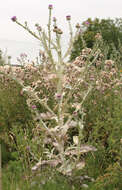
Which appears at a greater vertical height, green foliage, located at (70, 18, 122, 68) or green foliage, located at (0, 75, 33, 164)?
green foliage, located at (70, 18, 122, 68)

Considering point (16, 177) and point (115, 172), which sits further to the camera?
point (16, 177)

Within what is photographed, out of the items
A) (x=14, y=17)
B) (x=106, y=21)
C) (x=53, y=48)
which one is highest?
(x=106, y=21)

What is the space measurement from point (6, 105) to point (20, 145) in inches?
68.7

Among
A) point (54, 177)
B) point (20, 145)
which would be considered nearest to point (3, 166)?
point (20, 145)

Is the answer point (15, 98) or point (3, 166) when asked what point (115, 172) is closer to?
point (3, 166)

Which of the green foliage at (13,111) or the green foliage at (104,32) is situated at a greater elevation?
the green foliage at (104,32)

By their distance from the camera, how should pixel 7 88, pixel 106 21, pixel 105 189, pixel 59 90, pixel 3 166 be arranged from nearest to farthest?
pixel 59 90, pixel 105 189, pixel 3 166, pixel 7 88, pixel 106 21

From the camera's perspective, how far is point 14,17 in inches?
127

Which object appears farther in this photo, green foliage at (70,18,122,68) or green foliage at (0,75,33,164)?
green foliage at (70,18,122,68)

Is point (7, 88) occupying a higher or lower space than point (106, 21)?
lower

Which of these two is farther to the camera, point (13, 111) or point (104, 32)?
point (104, 32)

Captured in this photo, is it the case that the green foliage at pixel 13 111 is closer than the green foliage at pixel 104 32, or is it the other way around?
the green foliage at pixel 13 111

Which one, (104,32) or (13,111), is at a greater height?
(104,32)

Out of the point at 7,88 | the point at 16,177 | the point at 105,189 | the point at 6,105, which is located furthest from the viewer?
the point at 7,88
